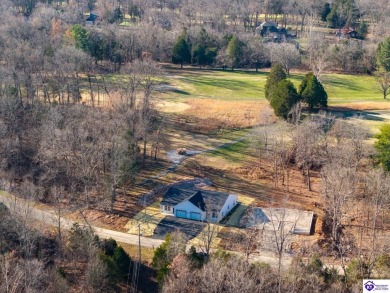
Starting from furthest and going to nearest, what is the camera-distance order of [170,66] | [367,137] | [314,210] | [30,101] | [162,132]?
[170,66] → [30,101] → [162,132] → [367,137] → [314,210]

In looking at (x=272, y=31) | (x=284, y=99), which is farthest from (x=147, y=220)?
(x=272, y=31)

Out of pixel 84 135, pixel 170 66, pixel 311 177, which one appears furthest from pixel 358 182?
Answer: pixel 170 66

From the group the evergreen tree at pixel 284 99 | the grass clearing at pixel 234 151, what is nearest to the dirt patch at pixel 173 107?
the grass clearing at pixel 234 151

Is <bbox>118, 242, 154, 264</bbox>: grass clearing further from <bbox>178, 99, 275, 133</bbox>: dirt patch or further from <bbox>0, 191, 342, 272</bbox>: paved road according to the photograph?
<bbox>178, 99, 275, 133</bbox>: dirt patch

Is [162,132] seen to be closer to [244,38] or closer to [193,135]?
[193,135]

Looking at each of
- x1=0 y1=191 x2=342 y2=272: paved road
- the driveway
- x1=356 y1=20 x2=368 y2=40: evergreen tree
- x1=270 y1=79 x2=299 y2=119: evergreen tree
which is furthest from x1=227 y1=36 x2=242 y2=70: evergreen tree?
x1=0 y1=191 x2=342 y2=272: paved road

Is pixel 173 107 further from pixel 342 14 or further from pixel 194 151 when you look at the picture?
pixel 342 14
